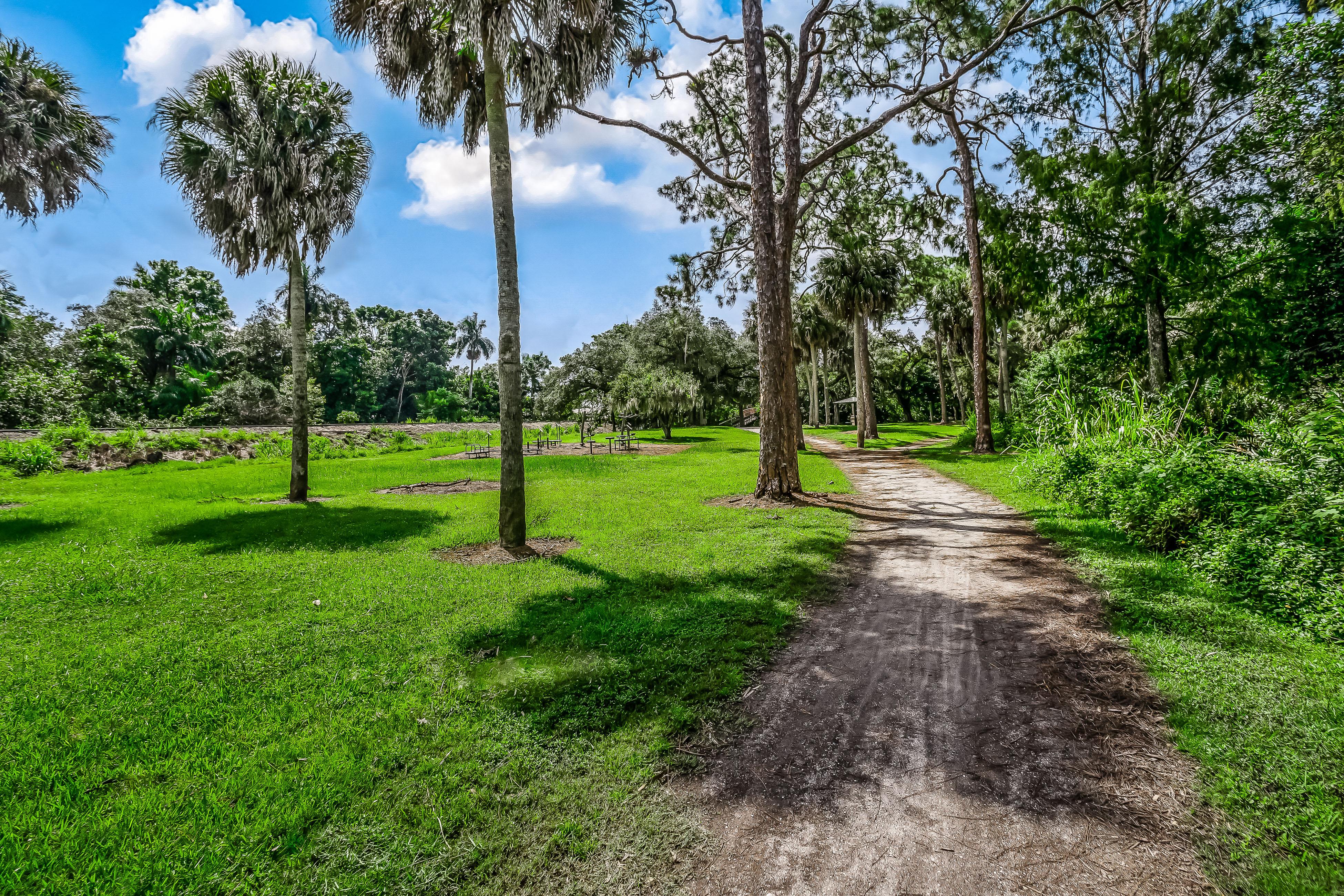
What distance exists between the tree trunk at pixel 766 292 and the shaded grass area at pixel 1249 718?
5.86 metres

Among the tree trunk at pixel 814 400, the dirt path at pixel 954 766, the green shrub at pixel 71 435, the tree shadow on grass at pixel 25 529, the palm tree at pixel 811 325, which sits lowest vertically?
the dirt path at pixel 954 766

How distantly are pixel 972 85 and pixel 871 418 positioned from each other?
16100 mm

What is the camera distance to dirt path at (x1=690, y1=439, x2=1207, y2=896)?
236 centimetres

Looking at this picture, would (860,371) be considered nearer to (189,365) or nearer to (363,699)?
(363,699)

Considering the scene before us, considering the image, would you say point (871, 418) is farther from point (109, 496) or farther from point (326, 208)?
point (109, 496)

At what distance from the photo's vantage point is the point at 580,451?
84.8ft

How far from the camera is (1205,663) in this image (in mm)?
3855

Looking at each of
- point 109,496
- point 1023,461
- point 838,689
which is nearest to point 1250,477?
point 838,689

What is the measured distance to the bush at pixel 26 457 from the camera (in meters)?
16.2

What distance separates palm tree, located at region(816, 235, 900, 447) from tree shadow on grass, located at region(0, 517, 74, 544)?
25.1 meters

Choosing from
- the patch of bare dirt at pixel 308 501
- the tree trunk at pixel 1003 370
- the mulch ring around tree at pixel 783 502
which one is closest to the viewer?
the mulch ring around tree at pixel 783 502

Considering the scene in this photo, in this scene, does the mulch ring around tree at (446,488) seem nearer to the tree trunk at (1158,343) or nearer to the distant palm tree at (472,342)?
the tree trunk at (1158,343)

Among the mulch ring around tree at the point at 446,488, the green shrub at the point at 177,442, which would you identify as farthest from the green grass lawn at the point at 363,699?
the green shrub at the point at 177,442

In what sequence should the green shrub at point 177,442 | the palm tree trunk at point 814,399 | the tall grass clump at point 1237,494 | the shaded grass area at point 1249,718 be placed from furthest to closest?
1. the palm tree trunk at point 814,399
2. the green shrub at point 177,442
3. the tall grass clump at point 1237,494
4. the shaded grass area at point 1249,718
